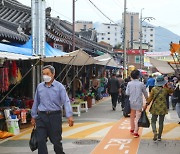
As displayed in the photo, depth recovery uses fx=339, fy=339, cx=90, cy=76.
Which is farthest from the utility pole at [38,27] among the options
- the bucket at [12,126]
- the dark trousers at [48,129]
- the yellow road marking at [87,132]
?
the dark trousers at [48,129]

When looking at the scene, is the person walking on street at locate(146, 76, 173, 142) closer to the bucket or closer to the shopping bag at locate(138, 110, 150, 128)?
the shopping bag at locate(138, 110, 150, 128)

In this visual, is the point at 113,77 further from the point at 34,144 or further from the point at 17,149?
the point at 34,144

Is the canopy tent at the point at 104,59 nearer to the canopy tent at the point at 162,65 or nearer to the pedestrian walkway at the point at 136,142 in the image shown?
the canopy tent at the point at 162,65

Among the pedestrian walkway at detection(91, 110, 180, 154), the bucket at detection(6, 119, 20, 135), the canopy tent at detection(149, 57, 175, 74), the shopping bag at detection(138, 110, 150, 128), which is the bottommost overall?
the pedestrian walkway at detection(91, 110, 180, 154)

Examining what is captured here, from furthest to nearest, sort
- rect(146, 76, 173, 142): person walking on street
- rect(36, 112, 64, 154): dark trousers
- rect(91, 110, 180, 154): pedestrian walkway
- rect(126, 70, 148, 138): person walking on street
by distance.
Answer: rect(126, 70, 148, 138): person walking on street
rect(146, 76, 173, 142): person walking on street
rect(91, 110, 180, 154): pedestrian walkway
rect(36, 112, 64, 154): dark trousers

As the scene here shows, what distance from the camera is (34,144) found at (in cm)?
652

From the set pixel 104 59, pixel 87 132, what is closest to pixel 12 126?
pixel 87 132

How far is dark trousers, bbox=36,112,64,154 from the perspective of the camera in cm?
611

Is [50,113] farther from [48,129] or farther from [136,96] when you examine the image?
[136,96]

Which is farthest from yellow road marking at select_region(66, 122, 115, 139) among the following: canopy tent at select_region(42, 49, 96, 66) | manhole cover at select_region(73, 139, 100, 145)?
canopy tent at select_region(42, 49, 96, 66)

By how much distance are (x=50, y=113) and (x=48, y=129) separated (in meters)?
0.30

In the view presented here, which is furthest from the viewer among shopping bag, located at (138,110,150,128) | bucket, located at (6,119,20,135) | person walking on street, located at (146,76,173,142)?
bucket, located at (6,119,20,135)

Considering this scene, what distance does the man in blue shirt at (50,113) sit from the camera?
20.1ft

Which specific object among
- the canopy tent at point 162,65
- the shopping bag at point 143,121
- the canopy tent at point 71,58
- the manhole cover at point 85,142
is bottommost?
the manhole cover at point 85,142
